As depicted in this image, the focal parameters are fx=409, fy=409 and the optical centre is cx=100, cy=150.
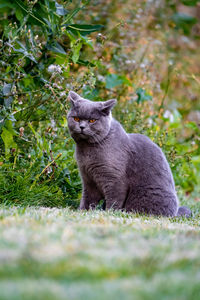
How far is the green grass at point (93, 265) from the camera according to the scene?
1.04 m

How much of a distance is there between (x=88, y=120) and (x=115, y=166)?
41 cm

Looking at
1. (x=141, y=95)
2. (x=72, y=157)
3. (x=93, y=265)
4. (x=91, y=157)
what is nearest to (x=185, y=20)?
(x=141, y=95)

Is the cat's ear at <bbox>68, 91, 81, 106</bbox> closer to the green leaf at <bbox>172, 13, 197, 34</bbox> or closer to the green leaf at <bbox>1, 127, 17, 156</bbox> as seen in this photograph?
the green leaf at <bbox>1, 127, 17, 156</bbox>

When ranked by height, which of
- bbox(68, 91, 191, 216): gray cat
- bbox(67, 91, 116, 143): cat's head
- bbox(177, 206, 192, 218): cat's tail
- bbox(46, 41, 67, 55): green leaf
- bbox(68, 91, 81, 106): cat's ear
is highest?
bbox(46, 41, 67, 55): green leaf

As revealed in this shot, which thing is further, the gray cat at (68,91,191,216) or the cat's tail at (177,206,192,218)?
the cat's tail at (177,206,192,218)

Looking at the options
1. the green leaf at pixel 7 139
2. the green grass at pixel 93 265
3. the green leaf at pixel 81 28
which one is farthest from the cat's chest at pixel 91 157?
the green grass at pixel 93 265

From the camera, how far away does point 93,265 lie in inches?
47.3

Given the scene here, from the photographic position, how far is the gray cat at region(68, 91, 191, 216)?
311 centimetres

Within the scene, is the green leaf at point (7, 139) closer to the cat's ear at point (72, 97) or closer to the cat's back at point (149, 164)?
the cat's ear at point (72, 97)

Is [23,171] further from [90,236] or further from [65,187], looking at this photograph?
[90,236]

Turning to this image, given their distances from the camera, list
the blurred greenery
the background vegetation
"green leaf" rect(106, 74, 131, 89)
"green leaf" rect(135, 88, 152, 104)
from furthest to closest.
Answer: "green leaf" rect(135, 88, 152, 104) → "green leaf" rect(106, 74, 131, 89) → the blurred greenery → the background vegetation

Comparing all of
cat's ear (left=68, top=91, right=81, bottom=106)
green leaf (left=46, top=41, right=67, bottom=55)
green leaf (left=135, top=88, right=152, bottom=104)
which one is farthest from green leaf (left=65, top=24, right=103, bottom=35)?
green leaf (left=135, top=88, right=152, bottom=104)

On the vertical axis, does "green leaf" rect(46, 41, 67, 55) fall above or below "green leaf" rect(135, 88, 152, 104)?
above

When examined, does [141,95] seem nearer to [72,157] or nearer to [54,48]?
[72,157]
